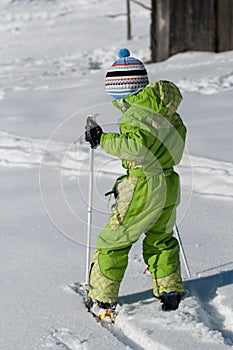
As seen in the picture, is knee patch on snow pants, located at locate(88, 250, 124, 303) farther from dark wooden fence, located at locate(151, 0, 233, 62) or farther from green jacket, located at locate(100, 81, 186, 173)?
dark wooden fence, located at locate(151, 0, 233, 62)

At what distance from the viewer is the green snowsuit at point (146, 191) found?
132 inches

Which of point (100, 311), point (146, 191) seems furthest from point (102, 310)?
point (146, 191)

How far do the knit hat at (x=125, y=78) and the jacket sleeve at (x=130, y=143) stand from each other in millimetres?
215

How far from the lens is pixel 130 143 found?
328 centimetres

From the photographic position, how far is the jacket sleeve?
10.8ft

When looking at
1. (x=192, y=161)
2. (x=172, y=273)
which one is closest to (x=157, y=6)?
(x=192, y=161)

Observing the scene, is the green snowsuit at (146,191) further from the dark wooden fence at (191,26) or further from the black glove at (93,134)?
Answer: the dark wooden fence at (191,26)

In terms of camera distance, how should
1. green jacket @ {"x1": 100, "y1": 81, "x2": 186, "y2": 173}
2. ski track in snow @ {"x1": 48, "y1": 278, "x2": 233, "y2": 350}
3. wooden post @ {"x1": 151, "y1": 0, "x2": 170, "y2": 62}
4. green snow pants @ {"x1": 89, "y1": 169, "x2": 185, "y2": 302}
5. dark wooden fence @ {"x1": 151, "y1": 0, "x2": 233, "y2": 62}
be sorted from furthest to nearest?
wooden post @ {"x1": 151, "y1": 0, "x2": 170, "y2": 62}
dark wooden fence @ {"x1": 151, "y1": 0, "x2": 233, "y2": 62}
green snow pants @ {"x1": 89, "y1": 169, "x2": 185, "y2": 302}
green jacket @ {"x1": 100, "y1": 81, "x2": 186, "y2": 173}
ski track in snow @ {"x1": 48, "y1": 278, "x2": 233, "y2": 350}

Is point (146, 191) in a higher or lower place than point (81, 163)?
higher

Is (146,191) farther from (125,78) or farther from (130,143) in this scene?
(125,78)

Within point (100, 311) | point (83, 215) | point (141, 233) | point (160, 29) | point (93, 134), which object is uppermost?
point (93, 134)

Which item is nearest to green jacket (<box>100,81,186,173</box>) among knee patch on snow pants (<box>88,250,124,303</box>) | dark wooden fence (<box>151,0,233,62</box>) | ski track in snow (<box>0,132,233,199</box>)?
knee patch on snow pants (<box>88,250,124,303</box>)

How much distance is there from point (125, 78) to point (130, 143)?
0.37 meters

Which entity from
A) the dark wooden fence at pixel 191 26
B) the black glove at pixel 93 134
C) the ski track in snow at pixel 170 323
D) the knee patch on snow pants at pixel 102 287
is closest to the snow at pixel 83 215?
the ski track in snow at pixel 170 323
